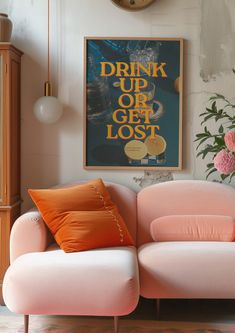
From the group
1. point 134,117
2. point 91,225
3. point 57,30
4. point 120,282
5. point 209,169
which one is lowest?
point 120,282

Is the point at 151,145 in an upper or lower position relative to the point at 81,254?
upper

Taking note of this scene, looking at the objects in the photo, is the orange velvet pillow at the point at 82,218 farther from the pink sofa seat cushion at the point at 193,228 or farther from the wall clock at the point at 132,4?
the wall clock at the point at 132,4

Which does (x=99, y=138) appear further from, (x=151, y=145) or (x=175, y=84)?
(x=175, y=84)

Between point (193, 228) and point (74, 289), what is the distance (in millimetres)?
1035

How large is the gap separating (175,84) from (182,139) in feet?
1.33

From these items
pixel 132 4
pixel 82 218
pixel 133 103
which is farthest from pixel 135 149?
pixel 132 4

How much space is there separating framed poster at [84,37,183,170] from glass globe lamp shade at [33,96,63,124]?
0.22 m

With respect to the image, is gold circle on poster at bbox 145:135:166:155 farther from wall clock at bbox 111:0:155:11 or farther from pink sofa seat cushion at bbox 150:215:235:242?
wall clock at bbox 111:0:155:11

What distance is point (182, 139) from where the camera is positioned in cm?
369

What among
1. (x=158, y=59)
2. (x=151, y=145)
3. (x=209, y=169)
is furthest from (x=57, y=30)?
(x=209, y=169)

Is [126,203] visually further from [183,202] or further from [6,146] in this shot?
[6,146]

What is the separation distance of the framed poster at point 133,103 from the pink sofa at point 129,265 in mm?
266

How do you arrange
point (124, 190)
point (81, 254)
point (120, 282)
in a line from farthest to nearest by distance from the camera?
point (124, 190) → point (81, 254) → point (120, 282)

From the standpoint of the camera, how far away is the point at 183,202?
3.50 metres
